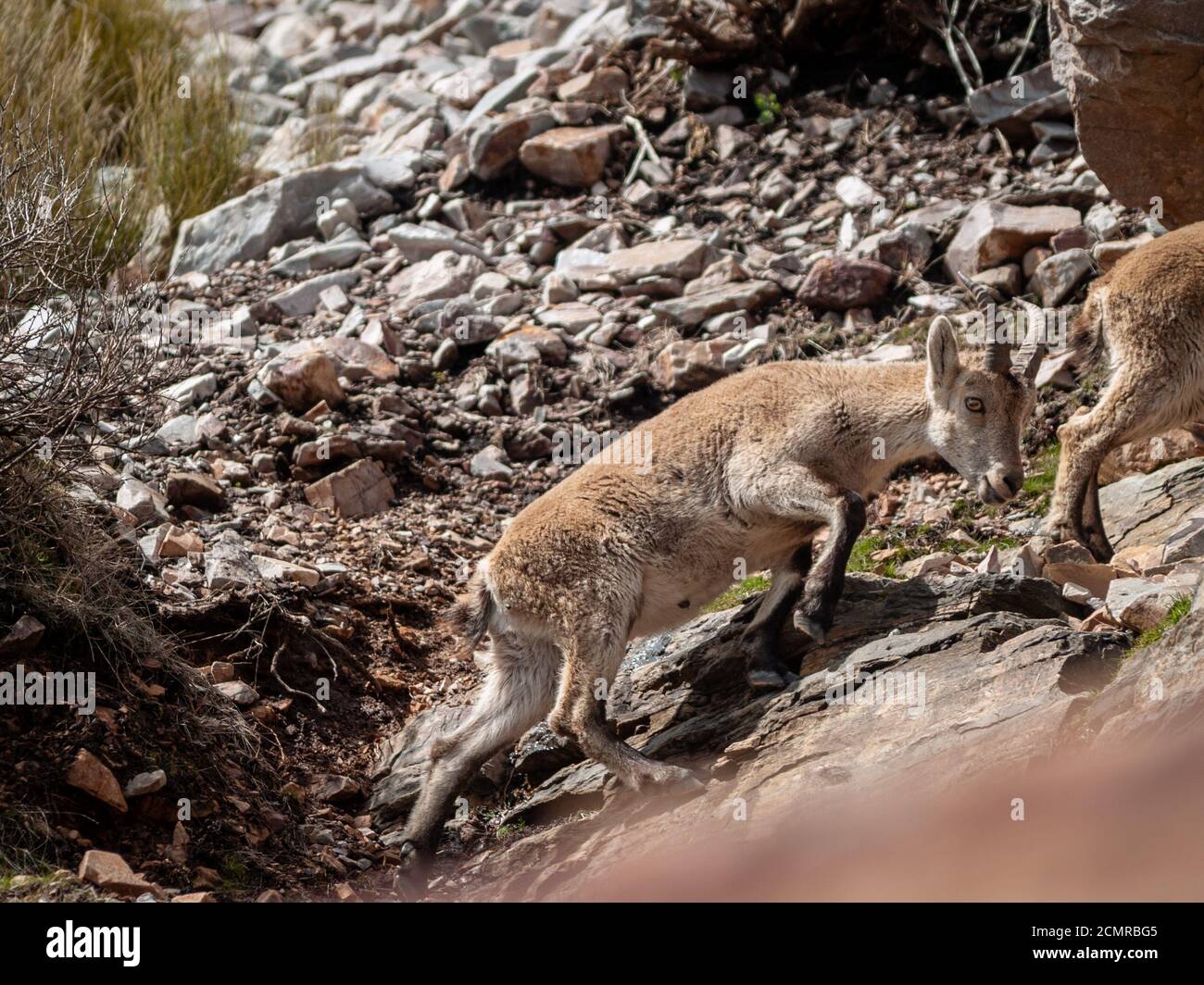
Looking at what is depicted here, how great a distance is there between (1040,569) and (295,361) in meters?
6.37

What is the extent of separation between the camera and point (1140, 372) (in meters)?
→ 9.24

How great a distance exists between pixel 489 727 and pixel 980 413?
3.57 meters

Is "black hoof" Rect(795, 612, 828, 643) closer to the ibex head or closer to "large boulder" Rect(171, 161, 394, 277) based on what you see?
the ibex head

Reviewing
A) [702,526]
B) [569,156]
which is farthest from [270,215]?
[702,526]

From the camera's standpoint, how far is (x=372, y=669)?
A: 9.05m

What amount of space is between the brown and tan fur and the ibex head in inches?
42.7

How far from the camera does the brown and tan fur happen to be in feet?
30.1

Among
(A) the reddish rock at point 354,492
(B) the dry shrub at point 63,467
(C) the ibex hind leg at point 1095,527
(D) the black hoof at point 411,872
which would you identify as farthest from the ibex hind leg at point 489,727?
(C) the ibex hind leg at point 1095,527

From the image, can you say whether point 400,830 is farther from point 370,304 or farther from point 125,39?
point 125,39

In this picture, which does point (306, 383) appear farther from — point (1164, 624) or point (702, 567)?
point (1164, 624)

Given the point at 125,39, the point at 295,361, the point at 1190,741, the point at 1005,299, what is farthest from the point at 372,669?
the point at 125,39

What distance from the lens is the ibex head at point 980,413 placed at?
8.37 meters

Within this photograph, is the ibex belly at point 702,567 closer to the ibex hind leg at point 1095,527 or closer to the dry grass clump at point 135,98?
the ibex hind leg at point 1095,527

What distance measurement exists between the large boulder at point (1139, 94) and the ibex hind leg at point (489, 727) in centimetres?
639
